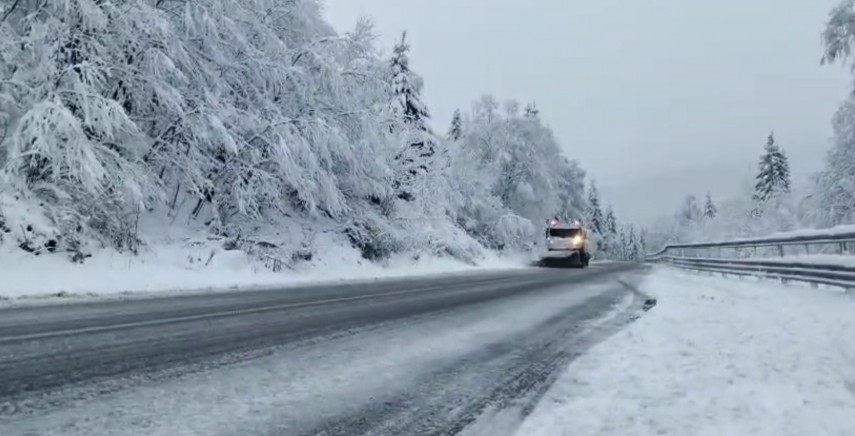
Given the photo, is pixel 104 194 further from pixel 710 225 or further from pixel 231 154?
pixel 710 225

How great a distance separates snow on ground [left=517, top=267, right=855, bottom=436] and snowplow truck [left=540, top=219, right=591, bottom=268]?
2807 centimetres

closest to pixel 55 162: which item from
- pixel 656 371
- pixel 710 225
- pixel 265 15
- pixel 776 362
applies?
pixel 265 15

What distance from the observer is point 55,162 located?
478 inches

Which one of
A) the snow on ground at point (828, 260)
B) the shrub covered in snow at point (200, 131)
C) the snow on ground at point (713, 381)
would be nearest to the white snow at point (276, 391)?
the snow on ground at point (713, 381)

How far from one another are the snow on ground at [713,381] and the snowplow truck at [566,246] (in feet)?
92.1

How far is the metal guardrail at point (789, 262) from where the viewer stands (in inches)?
440

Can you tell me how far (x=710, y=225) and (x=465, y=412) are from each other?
83.3m

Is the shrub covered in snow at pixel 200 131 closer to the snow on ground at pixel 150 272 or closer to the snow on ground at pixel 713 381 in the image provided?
the snow on ground at pixel 150 272

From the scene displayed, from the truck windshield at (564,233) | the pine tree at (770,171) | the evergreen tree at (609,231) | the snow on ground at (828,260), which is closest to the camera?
the snow on ground at (828,260)

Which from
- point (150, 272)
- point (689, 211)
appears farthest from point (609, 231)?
point (150, 272)

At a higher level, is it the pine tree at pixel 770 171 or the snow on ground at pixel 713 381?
the pine tree at pixel 770 171

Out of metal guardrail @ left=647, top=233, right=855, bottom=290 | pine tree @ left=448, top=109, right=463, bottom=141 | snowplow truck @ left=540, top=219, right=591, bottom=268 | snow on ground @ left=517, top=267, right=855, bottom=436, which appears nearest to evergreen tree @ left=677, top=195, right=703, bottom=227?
pine tree @ left=448, top=109, right=463, bottom=141

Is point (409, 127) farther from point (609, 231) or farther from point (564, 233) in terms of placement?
point (609, 231)

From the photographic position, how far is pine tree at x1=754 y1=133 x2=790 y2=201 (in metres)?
65.6
